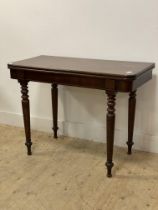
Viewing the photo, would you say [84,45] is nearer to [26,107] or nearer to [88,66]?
[88,66]

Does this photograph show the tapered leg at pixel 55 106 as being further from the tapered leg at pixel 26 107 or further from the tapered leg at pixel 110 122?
the tapered leg at pixel 110 122

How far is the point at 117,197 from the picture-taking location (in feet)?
6.18

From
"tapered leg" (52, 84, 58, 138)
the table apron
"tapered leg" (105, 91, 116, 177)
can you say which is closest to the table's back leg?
"tapered leg" (52, 84, 58, 138)

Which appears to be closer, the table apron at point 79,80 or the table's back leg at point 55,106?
the table apron at point 79,80

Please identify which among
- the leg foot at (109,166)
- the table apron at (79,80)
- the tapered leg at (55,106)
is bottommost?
the leg foot at (109,166)

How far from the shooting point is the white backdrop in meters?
2.28

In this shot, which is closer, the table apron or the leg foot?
the table apron

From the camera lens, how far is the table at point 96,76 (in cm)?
187

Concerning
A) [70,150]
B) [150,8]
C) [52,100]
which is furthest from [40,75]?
[150,8]

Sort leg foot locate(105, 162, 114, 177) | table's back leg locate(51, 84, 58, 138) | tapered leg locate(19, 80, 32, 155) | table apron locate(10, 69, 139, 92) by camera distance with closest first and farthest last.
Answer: table apron locate(10, 69, 139, 92), leg foot locate(105, 162, 114, 177), tapered leg locate(19, 80, 32, 155), table's back leg locate(51, 84, 58, 138)

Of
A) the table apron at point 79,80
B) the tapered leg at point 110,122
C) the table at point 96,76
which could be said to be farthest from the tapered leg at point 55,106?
the tapered leg at point 110,122

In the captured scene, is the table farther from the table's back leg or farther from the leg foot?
the table's back leg

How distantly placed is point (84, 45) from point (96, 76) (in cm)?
65

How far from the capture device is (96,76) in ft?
6.29
